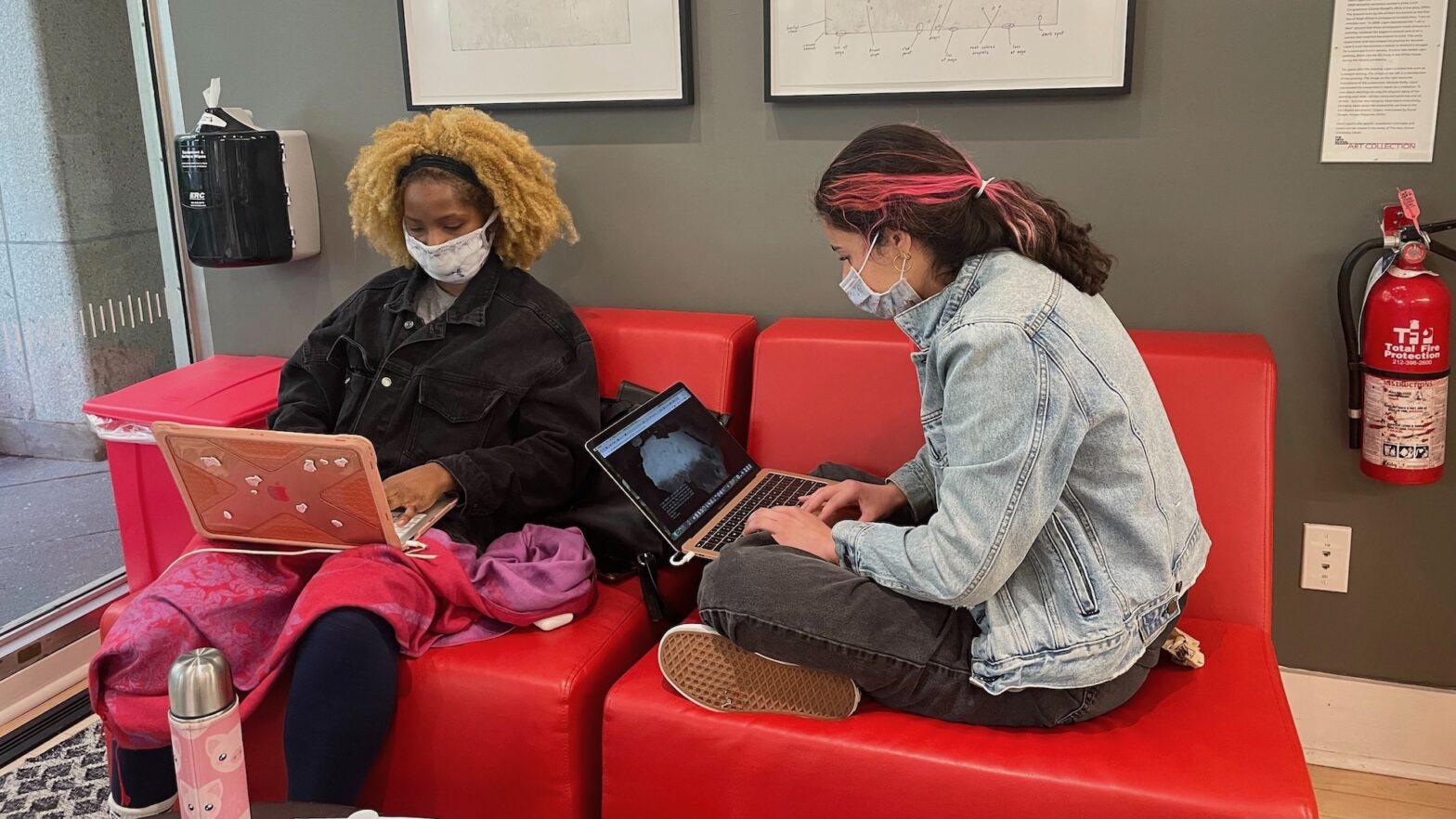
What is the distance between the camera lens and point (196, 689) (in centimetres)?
105

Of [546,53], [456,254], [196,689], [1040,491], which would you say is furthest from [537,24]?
[196,689]

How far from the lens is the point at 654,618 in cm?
179

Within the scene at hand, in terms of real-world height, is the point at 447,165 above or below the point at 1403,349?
above

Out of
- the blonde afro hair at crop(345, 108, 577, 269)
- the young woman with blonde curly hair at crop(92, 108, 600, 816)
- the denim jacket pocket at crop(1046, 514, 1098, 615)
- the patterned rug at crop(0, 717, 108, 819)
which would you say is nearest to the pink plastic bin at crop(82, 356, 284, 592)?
the young woman with blonde curly hair at crop(92, 108, 600, 816)

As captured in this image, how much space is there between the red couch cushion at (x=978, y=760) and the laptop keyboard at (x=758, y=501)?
0.69 ft

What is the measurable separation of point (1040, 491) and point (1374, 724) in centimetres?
121

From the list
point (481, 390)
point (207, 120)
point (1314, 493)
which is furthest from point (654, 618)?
point (207, 120)

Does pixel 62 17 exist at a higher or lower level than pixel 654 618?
higher

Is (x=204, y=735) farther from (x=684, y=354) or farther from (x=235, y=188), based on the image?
(x=235, y=188)

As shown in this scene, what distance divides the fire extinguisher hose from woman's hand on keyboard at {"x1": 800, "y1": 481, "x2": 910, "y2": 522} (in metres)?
0.80

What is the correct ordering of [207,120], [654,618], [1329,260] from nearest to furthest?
[654,618], [1329,260], [207,120]

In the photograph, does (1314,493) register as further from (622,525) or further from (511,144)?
(511,144)

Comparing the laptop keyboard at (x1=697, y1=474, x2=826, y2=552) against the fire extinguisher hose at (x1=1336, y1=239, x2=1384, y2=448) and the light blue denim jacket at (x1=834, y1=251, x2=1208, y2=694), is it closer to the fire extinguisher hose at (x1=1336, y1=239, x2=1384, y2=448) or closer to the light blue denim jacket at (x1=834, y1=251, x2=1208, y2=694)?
the light blue denim jacket at (x1=834, y1=251, x2=1208, y2=694)

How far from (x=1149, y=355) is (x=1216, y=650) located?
46 cm
